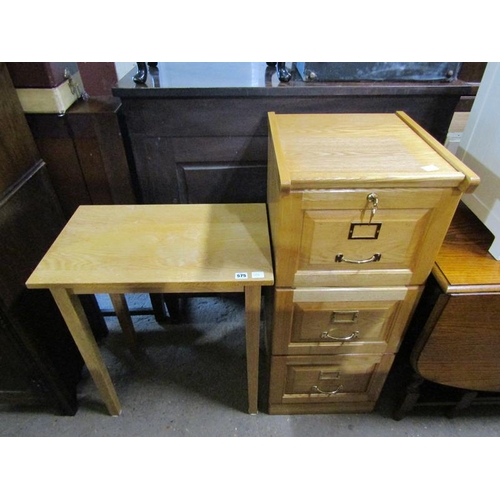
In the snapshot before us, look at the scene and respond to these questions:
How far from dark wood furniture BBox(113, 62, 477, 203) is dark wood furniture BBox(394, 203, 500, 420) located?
442 millimetres

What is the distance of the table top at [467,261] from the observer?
93 cm

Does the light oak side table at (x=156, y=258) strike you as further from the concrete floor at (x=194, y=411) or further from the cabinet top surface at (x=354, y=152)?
the cabinet top surface at (x=354, y=152)

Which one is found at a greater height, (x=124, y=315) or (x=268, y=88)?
(x=268, y=88)

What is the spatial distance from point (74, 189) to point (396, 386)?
63.0 inches

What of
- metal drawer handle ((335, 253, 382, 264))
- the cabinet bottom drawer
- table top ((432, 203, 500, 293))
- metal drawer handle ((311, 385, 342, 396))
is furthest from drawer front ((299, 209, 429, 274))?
metal drawer handle ((311, 385, 342, 396))

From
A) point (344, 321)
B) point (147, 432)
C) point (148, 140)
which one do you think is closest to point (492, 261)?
point (344, 321)

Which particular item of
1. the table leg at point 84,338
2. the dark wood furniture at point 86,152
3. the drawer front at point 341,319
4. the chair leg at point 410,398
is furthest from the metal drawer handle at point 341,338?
the dark wood furniture at point 86,152

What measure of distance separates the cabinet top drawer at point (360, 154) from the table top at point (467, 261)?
27cm

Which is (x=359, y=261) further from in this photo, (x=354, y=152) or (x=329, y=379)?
(x=329, y=379)

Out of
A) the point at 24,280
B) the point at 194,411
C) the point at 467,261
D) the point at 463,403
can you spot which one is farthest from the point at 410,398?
the point at 24,280

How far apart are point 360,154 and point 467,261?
0.45 m

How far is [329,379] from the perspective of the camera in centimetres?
125

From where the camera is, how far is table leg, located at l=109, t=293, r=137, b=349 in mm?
1449

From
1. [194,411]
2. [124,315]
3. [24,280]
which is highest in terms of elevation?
[24,280]
